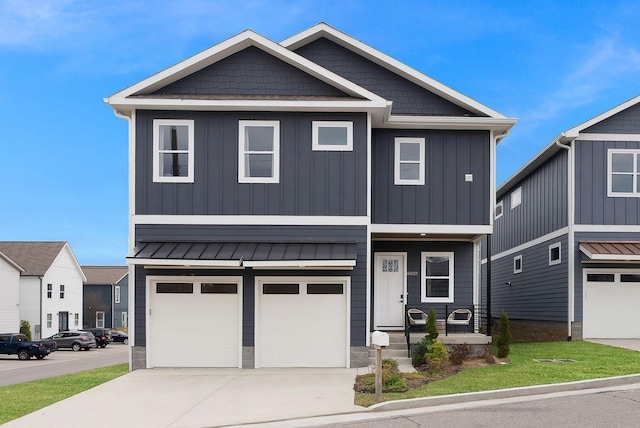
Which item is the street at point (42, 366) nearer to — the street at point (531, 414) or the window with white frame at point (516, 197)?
the street at point (531, 414)

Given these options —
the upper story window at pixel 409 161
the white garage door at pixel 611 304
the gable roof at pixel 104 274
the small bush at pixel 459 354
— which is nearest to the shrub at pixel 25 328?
the gable roof at pixel 104 274

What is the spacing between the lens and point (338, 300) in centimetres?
1603

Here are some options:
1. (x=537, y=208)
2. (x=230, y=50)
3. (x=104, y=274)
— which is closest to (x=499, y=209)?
(x=537, y=208)

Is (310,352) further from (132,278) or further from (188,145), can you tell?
(188,145)

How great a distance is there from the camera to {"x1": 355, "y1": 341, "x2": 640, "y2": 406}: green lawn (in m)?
11.4

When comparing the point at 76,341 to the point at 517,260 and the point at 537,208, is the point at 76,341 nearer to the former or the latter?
the point at 517,260

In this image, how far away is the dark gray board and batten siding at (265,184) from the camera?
16.0 meters

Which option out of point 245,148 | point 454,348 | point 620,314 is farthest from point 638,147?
point 245,148

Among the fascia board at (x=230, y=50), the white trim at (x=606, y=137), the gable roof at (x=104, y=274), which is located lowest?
the gable roof at (x=104, y=274)

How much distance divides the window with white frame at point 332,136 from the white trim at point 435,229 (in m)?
2.83

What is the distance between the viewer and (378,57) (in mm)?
19359

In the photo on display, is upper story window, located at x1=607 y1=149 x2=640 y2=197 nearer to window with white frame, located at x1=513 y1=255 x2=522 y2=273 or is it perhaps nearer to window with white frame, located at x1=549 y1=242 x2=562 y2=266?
window with white frame, located at x1=549 y1=242 x2=562 y2=266

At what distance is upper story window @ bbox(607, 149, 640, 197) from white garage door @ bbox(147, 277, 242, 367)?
12.5 m

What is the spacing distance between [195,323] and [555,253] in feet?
42.6
